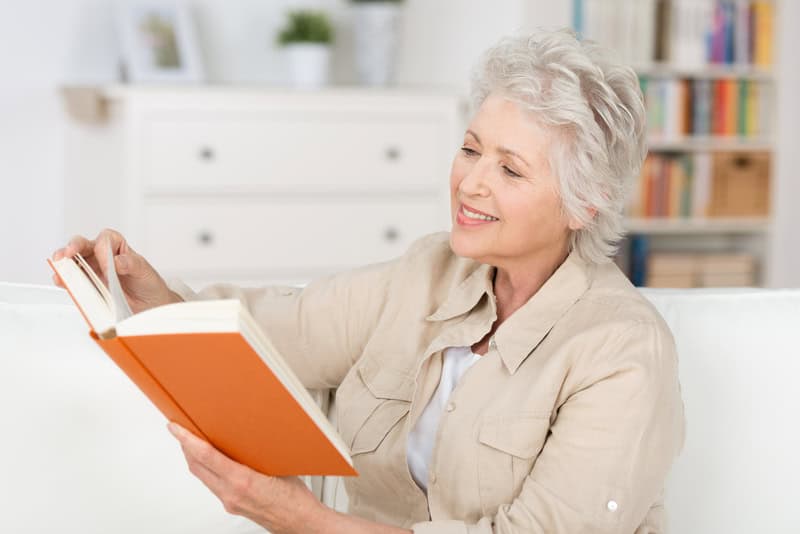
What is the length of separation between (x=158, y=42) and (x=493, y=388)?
2816 mm

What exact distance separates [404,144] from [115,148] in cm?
102

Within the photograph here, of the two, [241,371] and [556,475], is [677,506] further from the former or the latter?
[241,371]

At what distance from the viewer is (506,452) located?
1.45 m

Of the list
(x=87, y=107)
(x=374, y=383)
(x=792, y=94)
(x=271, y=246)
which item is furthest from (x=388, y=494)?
(x=792, y=94)

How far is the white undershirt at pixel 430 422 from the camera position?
159 centimetres

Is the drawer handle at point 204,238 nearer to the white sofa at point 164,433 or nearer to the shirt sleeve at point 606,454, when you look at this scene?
the white sofa at point 164,433

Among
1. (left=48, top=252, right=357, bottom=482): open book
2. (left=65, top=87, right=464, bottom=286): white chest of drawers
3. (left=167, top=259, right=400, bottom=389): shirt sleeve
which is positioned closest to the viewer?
(left=48, top=252, right=357, bottom=482): open book

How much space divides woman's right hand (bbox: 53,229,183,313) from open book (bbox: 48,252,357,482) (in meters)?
0.21

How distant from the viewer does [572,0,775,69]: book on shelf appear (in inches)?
172

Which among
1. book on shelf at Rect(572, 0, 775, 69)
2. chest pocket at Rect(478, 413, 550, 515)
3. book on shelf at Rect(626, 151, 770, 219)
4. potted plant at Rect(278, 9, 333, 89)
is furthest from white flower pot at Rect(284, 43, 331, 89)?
chest pocket at Rect(478, 413, 550, 515)

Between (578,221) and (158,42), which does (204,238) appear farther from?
(578,221)

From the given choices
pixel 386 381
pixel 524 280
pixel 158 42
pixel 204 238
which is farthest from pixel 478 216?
pixel 158 42

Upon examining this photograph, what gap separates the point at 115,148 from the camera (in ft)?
13.2

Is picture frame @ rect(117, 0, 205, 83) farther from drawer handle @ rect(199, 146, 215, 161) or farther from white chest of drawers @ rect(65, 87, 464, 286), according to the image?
drawer handle @ rect(199, 146, 215, 161)
